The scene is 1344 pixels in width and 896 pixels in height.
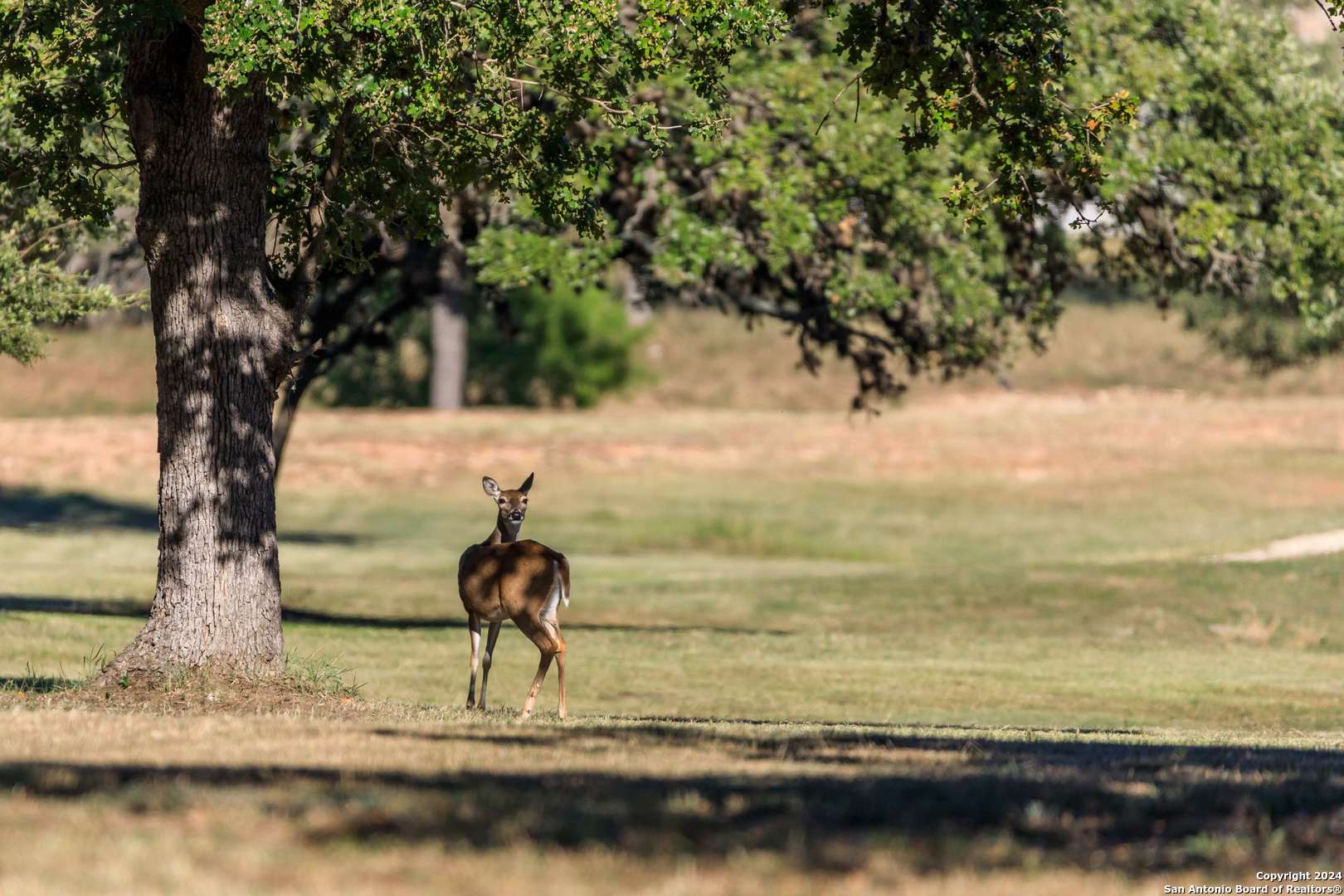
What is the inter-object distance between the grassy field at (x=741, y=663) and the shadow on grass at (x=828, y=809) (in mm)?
31

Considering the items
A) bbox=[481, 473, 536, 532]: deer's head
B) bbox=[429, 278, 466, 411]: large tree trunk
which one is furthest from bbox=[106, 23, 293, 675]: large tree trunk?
bbox=[429, 278, 466, 411]: large tree trunk

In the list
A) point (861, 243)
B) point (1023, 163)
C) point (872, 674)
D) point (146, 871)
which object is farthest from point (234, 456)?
point (861, 243)

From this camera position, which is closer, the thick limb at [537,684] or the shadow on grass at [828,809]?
the shadow on grass at [828,809]

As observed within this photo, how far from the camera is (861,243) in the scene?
25.3m

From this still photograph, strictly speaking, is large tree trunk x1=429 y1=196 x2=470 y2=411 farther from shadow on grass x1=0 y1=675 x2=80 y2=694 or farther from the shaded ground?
the shaded ground

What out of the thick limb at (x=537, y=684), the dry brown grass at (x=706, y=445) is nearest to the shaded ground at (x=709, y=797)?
the thick limb at (x=537, y=684)

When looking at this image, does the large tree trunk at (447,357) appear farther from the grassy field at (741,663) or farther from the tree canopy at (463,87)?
the tree canopy at (463,87)

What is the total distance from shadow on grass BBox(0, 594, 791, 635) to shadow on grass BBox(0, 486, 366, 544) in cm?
1316

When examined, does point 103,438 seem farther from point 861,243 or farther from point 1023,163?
point 1023,163

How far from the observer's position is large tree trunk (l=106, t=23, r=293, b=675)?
14617 millimetres

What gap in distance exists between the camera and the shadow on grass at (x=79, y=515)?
4475 centimetres

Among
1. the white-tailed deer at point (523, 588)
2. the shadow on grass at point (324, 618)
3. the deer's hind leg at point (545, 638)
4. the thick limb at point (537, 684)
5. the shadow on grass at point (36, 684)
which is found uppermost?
the white-tailed deer at point (523, 588)

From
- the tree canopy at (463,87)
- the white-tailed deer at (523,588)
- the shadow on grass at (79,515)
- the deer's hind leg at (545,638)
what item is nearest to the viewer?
the tree canopy at (463,87)

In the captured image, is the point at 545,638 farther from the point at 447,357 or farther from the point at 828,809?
the point at 447,357
